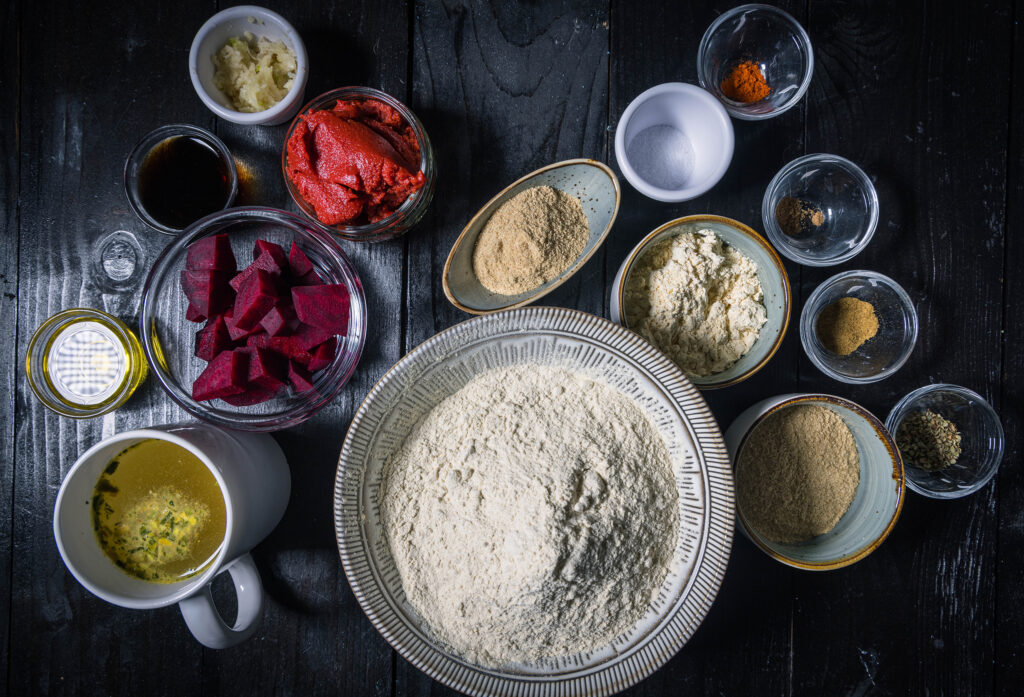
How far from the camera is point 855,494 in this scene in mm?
1156

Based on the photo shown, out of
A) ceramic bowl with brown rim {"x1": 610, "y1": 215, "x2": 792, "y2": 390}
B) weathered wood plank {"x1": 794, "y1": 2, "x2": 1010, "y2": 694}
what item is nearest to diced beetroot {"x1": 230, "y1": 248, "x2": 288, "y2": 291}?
ceramic bowl with brown rim {"x1": 610, "y1": 215, "x2": 792, "y2": 390}

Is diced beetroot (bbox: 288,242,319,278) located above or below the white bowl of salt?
below

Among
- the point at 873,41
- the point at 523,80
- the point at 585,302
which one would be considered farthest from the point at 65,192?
the point at 873,41

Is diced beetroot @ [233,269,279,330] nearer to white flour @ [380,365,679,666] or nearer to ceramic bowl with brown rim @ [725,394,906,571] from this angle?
white flour @ [380,365,679,666]

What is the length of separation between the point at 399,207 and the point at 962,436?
4.09 ft

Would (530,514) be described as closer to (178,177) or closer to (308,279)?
(308,279)

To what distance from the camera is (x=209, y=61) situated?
3.80 feet

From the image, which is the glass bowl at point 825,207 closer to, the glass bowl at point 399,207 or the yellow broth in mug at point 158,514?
the glass bowl at point 399,207

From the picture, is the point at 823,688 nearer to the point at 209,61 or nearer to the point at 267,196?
the point at 267,196

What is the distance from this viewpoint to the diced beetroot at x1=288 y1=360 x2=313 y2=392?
1096 millimetres

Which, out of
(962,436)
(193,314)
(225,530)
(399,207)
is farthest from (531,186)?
(962,436)

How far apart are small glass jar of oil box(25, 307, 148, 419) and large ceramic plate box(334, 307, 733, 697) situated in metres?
0.58

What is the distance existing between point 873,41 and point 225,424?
154 cm

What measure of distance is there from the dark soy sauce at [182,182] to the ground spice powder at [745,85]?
104 centimetres
